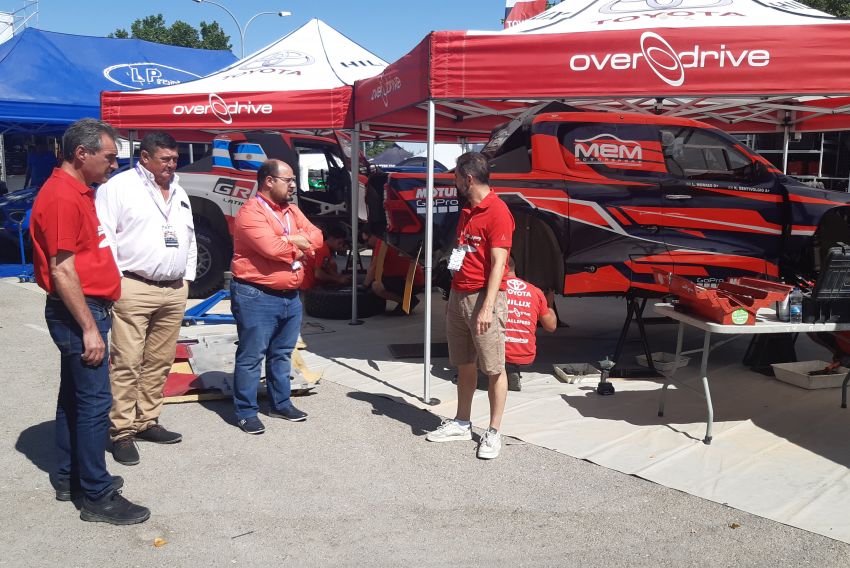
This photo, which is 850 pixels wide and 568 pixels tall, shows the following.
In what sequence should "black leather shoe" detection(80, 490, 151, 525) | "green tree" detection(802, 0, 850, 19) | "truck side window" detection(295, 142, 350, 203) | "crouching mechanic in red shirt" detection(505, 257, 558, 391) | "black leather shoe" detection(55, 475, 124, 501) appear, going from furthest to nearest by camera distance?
"green tree" detection(802, 0, 850, 19)
"truck side window" detection(295, 142, 350, 203)
"crouching mechanic in red shirt" detection(505, 257, 558, 391)
"black leather shoe" detection(55, 475, 124, 501)
"black leather shoe" detection(80, 490, 151, 525)

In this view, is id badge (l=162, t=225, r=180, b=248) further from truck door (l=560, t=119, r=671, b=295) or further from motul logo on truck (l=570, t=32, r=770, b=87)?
truck door (l=560, t=119, r=671, b=295)

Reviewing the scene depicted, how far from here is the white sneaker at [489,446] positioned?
450 cm

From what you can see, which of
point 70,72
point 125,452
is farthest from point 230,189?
point 70,72

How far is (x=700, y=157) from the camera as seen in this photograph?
664 cm

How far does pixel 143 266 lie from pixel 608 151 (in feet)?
13.2

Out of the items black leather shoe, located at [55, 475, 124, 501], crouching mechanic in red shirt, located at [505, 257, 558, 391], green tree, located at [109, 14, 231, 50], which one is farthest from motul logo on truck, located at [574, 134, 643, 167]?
green tree, located at [109, 14, 231, 50]

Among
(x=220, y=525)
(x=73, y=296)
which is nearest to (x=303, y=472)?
(x=220, y=525)

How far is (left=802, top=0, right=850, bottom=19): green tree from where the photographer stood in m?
20.2

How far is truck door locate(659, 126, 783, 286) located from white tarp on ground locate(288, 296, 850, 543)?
92 centimetres

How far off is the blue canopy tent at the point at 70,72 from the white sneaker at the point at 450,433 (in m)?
12.3

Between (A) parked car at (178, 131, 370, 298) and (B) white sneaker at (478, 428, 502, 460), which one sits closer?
(B) white sneaker at (478, 428, 502, 460)

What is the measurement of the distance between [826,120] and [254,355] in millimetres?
7899

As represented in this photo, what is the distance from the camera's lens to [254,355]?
4883mm

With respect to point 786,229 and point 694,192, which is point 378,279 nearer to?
point 694,192
